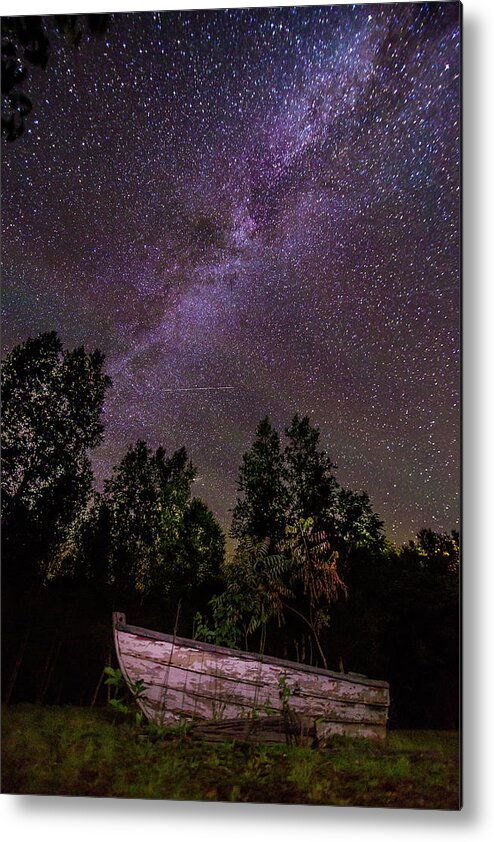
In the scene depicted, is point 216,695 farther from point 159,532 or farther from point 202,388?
point 202,388

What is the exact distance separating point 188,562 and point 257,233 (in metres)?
1.14

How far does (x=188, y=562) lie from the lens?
2.69 m

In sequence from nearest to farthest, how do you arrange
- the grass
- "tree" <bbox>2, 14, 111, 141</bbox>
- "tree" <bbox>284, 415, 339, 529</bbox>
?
1. the grass
2. "tree" <bbox>284, 415, 339, 529</bbox>
3. "tree" <bbox>2, 14, 111, 141</bbox>

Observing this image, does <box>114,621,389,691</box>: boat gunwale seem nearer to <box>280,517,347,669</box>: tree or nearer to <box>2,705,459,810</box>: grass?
<box>280,517,347,669</box>: tree

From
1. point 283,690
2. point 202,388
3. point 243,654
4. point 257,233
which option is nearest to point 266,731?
point 283,690

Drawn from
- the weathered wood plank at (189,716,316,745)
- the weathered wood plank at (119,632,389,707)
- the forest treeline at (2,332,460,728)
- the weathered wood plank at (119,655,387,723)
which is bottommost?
the weathered wood plank at (189,716,316,745)

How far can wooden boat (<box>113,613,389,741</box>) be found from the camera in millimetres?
2598

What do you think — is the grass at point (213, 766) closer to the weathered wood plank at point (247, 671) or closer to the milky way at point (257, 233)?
the weathered wood plank at point (247, 671)

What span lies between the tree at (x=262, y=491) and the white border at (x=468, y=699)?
0.61 metres

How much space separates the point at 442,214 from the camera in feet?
8.71

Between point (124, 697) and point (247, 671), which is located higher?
point (247, 671)

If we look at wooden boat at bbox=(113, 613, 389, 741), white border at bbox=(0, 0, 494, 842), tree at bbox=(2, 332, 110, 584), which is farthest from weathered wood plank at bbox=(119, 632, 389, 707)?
tree at bbox=(2, 332, 110, 584)

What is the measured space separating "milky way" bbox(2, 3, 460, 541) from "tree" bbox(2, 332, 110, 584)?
2.5 inches

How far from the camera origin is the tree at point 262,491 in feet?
8.77
